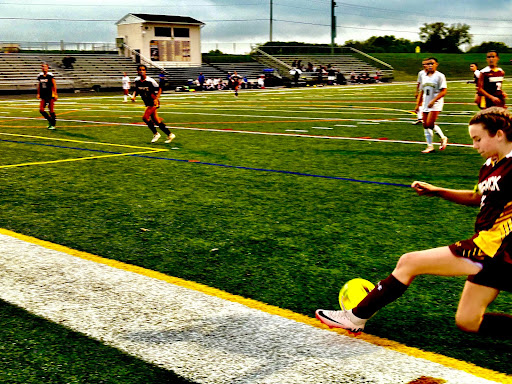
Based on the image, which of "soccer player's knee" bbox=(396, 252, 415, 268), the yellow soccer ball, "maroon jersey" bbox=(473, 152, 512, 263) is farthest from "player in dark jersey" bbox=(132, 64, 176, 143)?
"maroon jersey" bbox=(473, 152, 512, 263)

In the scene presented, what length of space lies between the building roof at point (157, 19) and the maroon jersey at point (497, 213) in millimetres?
61347

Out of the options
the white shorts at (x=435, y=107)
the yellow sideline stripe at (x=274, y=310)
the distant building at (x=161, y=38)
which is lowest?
the yellow sideline stripe at (x=274, y=310)

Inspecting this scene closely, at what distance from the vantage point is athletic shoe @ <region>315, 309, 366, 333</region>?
3348mm

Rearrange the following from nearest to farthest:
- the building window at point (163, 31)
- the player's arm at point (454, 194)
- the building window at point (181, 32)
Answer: the player's arm at point (454, 194) < the building window at point (163, 31) < the building window at point (181, 32)

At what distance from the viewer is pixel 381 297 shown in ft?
10.7

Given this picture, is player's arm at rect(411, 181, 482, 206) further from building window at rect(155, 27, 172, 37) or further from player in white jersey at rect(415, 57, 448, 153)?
building window at rect(155, 27, 172, 37)

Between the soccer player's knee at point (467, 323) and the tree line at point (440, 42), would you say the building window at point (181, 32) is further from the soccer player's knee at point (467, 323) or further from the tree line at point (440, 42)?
the soccer player's knee at point (467, 323)

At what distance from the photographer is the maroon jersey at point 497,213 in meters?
2.92

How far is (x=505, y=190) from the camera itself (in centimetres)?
292

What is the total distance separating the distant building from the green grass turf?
165ft

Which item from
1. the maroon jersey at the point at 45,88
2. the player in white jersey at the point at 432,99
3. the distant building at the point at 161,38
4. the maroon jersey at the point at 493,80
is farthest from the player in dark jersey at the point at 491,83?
the distant building at the point at 161,38

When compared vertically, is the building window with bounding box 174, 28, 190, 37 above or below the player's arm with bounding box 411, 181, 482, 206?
above

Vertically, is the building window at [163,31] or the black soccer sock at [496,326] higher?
the building window at [163,31]

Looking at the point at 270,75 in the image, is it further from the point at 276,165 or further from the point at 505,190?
the point at 505,190
